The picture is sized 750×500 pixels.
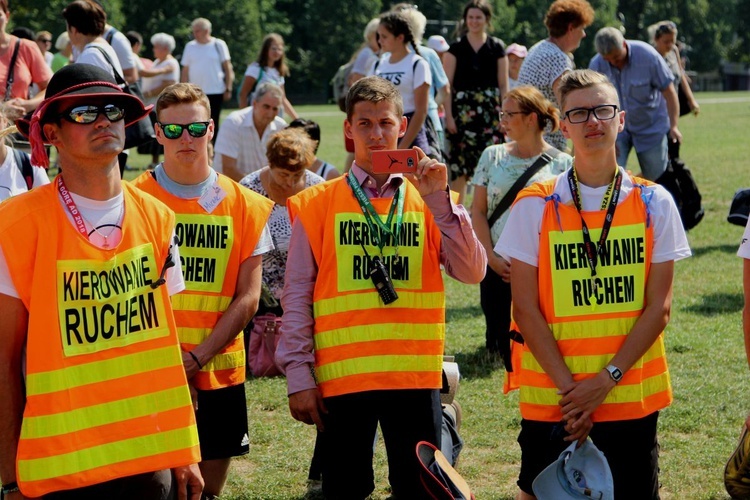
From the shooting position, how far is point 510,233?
420 centimetres

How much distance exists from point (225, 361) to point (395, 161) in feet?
4.96

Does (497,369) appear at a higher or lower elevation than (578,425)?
lower

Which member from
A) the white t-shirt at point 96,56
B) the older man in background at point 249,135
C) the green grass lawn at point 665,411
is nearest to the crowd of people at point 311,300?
the green grass lawn at point 665,411

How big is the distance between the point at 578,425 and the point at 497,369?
3.49 metres

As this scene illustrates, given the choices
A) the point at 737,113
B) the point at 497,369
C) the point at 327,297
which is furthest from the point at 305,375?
the point at 737,113

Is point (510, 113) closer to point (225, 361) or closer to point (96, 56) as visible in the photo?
point (225, 361)

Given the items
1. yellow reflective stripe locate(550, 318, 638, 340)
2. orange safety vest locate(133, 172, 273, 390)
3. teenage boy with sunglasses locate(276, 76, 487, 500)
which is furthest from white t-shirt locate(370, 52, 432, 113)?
yellow reflective stripe locate(550, 318, 638, 340)

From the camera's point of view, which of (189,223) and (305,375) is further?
(189,223)

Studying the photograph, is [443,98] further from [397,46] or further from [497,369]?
[497,369]

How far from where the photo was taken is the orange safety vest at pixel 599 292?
410 centimetres

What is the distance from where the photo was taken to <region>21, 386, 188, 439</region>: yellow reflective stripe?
3316 mm

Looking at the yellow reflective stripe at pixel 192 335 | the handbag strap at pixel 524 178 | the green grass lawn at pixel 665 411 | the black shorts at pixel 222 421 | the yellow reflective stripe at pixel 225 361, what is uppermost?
the handbag strap at pixel 524 178

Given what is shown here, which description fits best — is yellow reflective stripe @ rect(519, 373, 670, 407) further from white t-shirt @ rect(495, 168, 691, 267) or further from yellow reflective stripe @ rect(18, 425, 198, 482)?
yellow reflective stripe @ rect(18, 425, 198, 482)

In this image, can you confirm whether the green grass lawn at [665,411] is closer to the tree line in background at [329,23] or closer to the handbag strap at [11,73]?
the handbag strap at [11,73]
